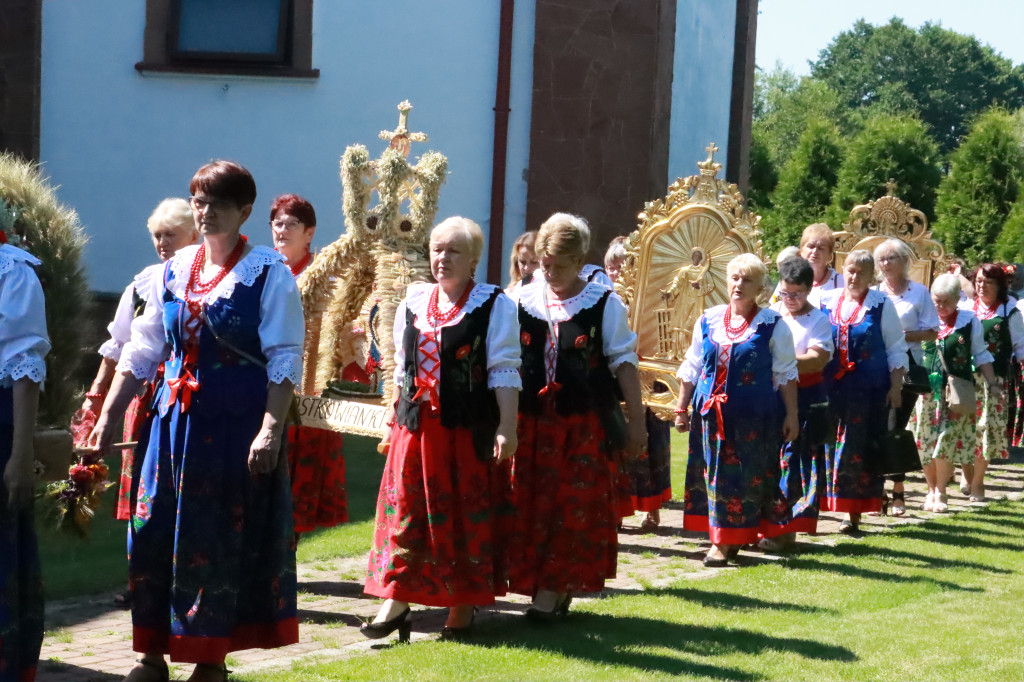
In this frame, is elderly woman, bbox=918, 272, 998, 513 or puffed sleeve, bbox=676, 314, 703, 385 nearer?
puffed sleeve, bbox=676, 314, 703, 385

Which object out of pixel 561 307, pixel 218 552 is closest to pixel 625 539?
pixel 561 307

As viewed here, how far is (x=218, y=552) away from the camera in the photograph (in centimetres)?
518

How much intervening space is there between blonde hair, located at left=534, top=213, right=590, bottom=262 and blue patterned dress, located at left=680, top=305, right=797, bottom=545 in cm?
178

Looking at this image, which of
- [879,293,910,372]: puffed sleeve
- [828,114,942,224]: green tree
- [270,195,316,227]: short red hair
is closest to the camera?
[270,195,316,227]: short red hair

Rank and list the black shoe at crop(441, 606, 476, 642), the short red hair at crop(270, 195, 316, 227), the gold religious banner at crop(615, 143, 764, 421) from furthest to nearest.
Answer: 1. the gold religious banner at crop(615, 143, 764, 421)
2. the short red hair at crop(270, 195, 316, 227)
3. the black shoe at crop(441, 606, 476, 642)

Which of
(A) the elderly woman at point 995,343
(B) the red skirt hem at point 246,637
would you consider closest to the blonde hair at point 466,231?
(B) the red skirt hem at point 246,637

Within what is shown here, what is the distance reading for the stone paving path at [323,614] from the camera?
584 centimetres

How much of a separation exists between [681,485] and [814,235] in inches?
116

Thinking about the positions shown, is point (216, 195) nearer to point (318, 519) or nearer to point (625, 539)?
point (318, 519)

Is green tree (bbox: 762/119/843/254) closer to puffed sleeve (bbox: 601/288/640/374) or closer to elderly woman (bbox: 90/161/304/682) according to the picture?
puffed sleeve (bbox: 601/288/640/374)

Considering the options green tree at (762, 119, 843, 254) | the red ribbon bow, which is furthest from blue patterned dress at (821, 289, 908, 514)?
green tree at (762, 119, 843, 254)

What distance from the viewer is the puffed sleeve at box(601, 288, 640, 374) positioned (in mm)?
6859

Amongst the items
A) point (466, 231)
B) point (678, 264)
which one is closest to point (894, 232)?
point (678, 264)

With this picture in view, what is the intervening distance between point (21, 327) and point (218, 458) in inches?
33.0
